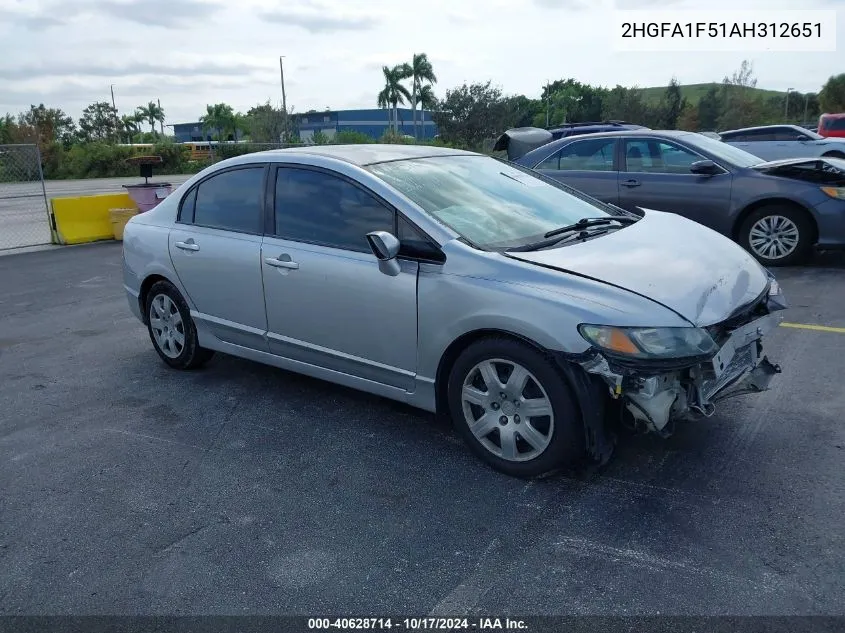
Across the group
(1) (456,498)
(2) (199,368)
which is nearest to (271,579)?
(1) (456,498)

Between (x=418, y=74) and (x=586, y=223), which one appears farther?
(x=418, y=74)

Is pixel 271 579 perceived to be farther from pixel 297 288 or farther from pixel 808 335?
pixel 808 335

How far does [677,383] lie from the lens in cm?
330

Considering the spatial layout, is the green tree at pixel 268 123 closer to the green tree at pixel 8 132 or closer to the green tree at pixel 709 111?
the green tree at pixel 8 132

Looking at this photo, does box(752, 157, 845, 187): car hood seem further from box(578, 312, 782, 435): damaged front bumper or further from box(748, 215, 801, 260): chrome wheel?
box(578, 312, 782, 435): damaged front bumper

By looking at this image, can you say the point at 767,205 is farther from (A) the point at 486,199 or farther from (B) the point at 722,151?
(A) the point at 486,199

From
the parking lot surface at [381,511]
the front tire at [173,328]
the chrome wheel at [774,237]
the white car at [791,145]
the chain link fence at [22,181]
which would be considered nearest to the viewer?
the parking lot surface at [381,511]

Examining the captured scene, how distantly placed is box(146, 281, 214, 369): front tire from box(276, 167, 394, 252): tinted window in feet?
4.01

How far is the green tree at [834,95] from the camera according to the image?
5525 cm

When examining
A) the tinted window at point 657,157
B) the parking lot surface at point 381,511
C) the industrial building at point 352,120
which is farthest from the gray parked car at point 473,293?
the industrial building at point 352,120

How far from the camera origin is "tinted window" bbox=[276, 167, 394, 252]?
4.07m

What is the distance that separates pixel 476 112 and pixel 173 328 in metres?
49.7

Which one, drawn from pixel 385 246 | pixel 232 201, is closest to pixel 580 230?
pixel 385 246

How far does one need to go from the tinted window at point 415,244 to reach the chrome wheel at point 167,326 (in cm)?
219
